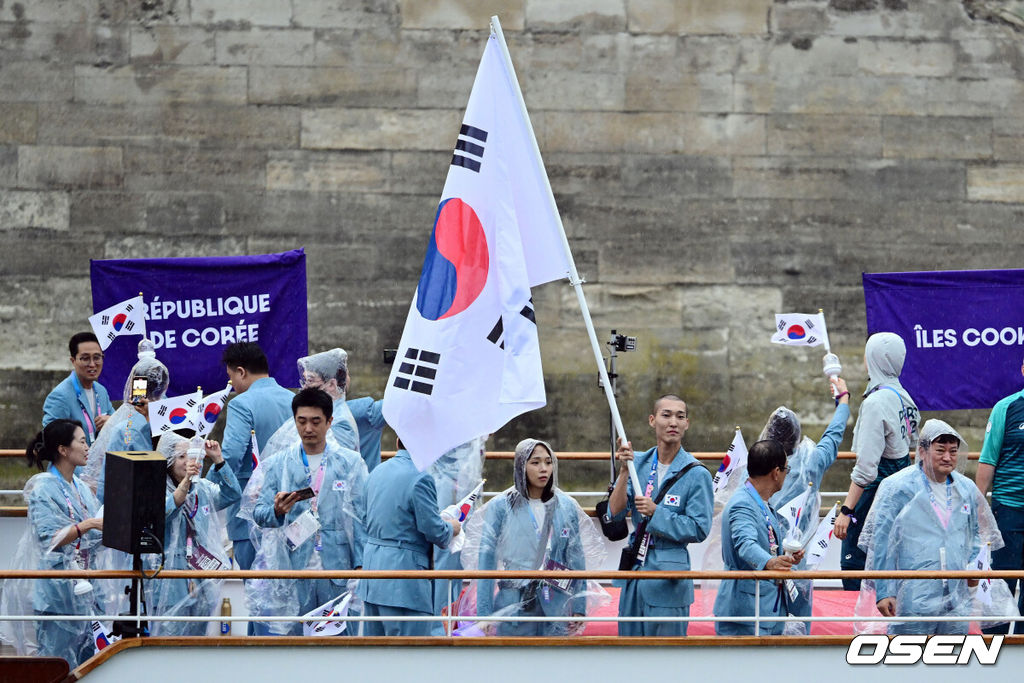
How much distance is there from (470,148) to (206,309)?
3303 mm

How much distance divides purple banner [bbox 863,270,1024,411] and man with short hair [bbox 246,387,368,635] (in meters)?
3.96

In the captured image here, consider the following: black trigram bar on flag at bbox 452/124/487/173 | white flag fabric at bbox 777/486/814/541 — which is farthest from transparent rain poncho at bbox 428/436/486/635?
black trigram bar on flag at bbox 452/124/487/173

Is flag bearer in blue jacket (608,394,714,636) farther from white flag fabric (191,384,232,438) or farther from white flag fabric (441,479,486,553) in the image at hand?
white flag fabric (191,384,232,438)

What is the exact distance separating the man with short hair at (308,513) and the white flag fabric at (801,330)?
9.15ft

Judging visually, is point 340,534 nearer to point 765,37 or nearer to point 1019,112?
point 765,37

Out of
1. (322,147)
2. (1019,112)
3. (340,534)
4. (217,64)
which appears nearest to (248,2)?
(217,64)

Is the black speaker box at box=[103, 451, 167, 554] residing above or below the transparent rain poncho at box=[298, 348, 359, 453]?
below

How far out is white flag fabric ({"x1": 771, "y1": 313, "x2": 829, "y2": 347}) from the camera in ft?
26.8

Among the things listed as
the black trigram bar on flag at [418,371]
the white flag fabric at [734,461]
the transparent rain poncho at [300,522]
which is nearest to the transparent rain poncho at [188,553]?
the transparent rain poncho at [300,522]

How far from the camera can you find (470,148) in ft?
21.1

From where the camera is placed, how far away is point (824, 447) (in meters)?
7.60

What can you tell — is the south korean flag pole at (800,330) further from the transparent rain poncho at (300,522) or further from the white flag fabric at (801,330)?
the transparent rain poncho at (300,522)

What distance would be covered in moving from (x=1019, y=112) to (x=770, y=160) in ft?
6.96

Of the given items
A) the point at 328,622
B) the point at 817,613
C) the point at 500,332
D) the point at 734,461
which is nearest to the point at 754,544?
the point at 500,332
